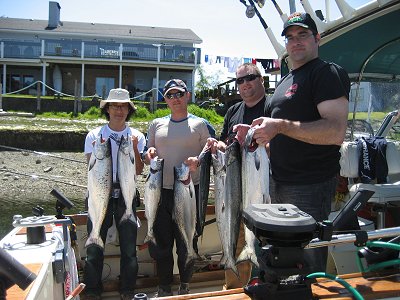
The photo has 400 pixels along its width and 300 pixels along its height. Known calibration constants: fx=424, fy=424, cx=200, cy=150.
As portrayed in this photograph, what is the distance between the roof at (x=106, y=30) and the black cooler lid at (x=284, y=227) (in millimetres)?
37397

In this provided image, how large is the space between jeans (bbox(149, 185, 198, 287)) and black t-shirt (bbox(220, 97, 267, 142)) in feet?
2.11

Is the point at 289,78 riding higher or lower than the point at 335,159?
higher

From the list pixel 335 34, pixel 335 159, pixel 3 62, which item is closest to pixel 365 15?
pixel 335 34

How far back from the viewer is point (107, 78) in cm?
3503

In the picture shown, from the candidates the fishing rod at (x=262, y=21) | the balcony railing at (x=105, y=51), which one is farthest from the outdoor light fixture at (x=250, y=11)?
the balcony railing at (x=105, y=51)

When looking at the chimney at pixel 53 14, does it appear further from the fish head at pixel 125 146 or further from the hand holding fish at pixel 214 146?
the hand holding fish at pixel 214 146

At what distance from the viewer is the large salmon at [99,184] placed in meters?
3.82

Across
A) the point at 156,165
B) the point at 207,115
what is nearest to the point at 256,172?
the point at 156,165

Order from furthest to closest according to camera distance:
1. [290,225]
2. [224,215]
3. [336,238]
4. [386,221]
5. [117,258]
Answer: [117,258]
[386,221]
[224,215]
[336,238]
[290,225]

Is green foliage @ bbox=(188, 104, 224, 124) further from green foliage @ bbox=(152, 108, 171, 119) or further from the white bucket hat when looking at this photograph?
the white bucket hat

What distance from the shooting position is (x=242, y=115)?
3775 mm

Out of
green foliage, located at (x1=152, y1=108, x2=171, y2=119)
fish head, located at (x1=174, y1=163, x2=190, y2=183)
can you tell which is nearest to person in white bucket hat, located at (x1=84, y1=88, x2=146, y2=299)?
fish head, located at (x1=174, y1=163, x2=190, y2=183)

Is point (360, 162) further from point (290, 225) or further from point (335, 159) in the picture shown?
point (290, 225)

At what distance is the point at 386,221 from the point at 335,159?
1.61 metres
